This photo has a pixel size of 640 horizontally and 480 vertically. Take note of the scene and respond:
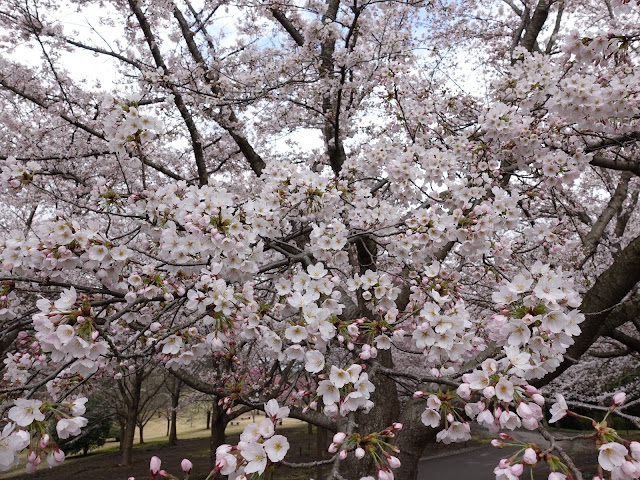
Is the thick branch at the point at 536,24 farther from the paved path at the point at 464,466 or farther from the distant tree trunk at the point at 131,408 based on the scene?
the distant tree trunk at the point at 131,408

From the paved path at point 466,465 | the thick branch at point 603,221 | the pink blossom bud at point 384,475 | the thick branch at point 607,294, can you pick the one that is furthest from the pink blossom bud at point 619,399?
the paved path at point 466,465

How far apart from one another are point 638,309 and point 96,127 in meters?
Result: 7.30

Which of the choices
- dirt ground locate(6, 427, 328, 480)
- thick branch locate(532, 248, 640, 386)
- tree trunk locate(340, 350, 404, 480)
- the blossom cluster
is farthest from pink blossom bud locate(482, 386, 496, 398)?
dirt ground locate(6, 427, 328, 480)

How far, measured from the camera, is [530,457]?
4.19ft

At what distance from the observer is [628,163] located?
12.4 feet

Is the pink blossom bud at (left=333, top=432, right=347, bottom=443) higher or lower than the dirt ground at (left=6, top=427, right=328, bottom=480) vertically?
higher

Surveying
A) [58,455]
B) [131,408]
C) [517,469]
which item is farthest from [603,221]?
[131,408]

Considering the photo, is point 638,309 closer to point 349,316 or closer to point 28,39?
point 349,316

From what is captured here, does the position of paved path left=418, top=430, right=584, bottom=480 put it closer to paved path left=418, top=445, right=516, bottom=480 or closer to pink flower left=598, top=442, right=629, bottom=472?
paved path left=418, top=445, right=516, bottom=480

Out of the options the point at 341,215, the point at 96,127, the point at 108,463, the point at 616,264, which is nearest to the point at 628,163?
the point at 616,264

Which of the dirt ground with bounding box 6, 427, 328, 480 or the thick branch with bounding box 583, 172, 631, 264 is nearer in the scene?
the thick branch with bounding box 583, 172, 631, 264

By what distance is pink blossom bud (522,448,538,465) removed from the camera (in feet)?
4.13

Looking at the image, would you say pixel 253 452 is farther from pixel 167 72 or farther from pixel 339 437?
pixel 167 72

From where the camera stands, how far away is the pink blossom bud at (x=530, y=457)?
1258mm
